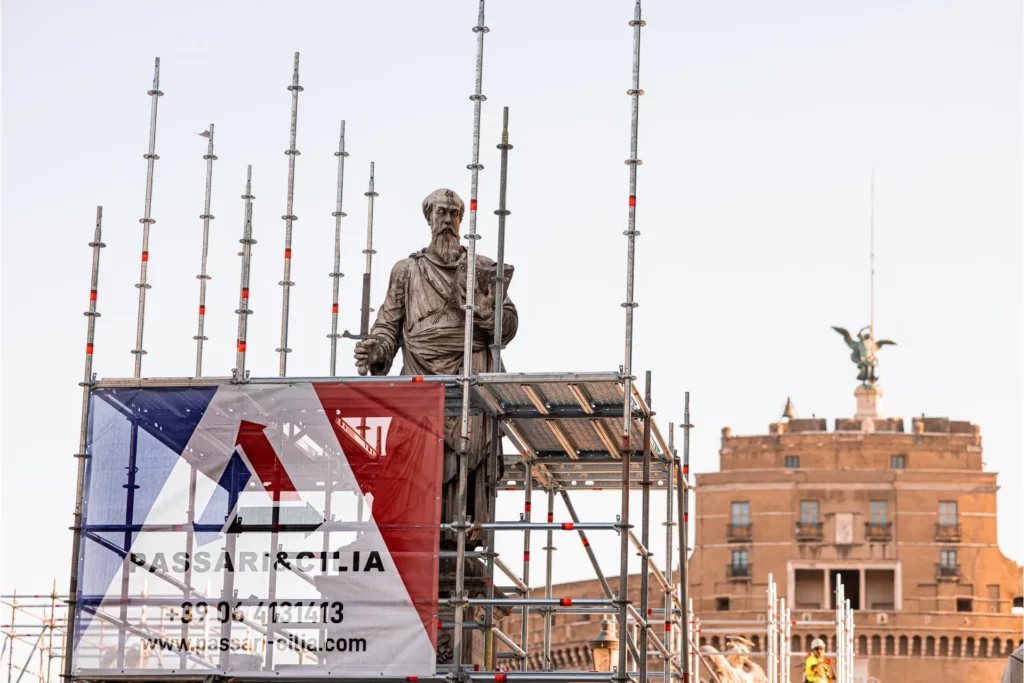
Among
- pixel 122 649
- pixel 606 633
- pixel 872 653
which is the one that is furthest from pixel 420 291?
pixel 872 653

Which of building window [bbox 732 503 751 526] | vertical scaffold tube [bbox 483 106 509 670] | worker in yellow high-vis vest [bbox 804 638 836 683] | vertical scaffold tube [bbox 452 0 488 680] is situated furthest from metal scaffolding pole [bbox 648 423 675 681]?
building window [bbox 732 503 751 526]

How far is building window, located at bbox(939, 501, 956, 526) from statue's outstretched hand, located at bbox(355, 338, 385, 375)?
3606 inches

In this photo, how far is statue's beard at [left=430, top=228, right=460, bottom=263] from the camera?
17.6 metres

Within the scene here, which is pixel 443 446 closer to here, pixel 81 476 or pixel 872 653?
pixel 81 476

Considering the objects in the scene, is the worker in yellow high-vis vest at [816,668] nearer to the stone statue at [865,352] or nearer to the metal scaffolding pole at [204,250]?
the metal scaffolding pole at [204,250]

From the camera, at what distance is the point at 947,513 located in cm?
10525

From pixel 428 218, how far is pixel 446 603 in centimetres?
367

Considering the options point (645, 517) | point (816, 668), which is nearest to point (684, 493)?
point (645, 517)

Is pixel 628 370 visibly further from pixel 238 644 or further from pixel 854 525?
pixel 854 525

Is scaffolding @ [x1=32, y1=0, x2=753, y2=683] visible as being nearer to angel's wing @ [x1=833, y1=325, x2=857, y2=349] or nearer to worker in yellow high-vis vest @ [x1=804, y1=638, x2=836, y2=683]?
worker in yellow high-vis vest @ [x1=804, y1=638, x2=836, y2=683]

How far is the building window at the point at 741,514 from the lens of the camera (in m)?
106

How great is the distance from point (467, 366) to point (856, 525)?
91889 mm

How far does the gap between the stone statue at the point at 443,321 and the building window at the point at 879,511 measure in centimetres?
9069

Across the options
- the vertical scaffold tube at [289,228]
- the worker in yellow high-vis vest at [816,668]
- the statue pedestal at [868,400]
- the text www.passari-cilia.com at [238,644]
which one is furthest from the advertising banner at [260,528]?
the statue pedestal at [868,400]
